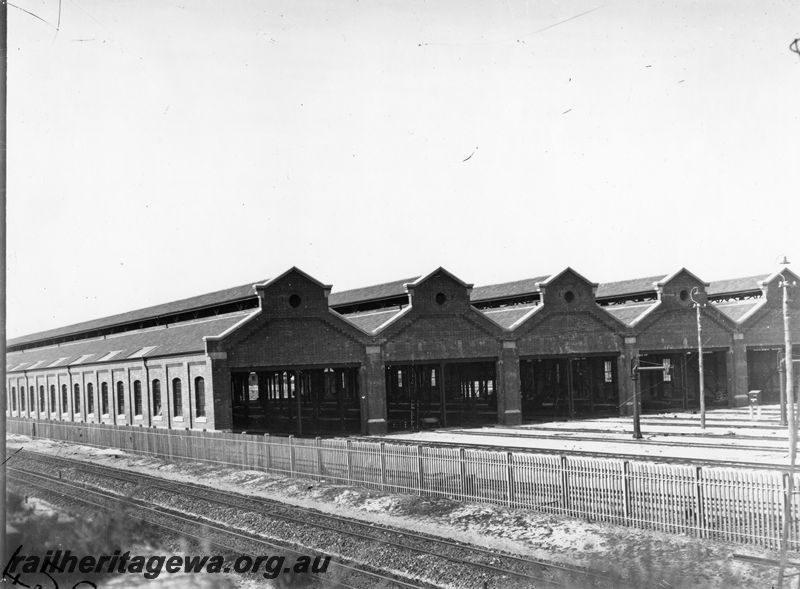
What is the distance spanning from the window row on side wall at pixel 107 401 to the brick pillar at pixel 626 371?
24555mm

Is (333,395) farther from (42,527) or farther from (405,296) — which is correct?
(42,527)

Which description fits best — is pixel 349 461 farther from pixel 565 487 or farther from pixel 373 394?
pixel 373 394

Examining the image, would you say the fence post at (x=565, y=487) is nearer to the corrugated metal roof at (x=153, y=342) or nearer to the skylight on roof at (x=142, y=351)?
the corrugated metal roof at (x=153, y=342)

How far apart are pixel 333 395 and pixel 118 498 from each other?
95.7 ft

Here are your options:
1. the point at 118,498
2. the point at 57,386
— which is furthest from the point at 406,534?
the point at 57,386

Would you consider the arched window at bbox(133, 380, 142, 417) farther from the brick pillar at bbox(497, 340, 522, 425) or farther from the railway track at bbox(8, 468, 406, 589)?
the brick pillar at bbox(497, 340, 522, 425)

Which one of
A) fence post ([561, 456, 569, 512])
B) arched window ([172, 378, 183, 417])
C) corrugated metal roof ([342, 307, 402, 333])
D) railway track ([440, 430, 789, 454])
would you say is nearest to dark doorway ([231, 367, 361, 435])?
corrugated metal roof ([342, 307, 402, 333])

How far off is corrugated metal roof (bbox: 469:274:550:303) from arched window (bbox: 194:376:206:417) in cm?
2041

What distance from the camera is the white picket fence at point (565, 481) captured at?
1614 cm

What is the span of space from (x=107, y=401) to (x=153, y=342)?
5.11 metres

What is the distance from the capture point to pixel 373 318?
45.7 metres

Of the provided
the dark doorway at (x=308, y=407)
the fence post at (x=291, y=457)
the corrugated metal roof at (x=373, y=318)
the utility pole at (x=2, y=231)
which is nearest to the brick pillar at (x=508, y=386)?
the corrugated metal roof at (x=373, y=318)

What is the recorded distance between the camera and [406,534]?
57.8 ft

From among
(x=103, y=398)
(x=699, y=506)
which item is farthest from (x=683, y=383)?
(x=699, y=506)
